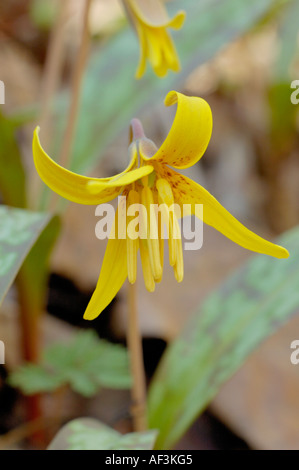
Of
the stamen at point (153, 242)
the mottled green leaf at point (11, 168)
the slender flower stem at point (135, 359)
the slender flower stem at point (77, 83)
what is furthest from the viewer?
the mottled green leaf at point (11, 168)

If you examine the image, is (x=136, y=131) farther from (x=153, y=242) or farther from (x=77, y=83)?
(x=77, y=83)

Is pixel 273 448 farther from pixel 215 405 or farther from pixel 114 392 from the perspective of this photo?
pixel 114 392

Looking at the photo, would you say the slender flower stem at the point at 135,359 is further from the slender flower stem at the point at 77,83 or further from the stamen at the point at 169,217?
the slender flower stem at the point at 77,83

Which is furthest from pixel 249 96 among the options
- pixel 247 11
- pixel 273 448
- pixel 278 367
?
pixel 273 448

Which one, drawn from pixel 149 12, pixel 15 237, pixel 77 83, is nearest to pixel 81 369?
pixel 15 237

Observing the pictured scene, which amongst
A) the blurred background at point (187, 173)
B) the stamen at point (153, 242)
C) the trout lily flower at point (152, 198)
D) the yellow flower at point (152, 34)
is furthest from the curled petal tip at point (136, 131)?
the blurred background at point (187, 173)

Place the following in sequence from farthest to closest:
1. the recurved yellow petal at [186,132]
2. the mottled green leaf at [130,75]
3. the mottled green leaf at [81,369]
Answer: the mottled green leaf at [130,75], the mottled green leaf at [81,369], the recurved yellow petal at [186,132]

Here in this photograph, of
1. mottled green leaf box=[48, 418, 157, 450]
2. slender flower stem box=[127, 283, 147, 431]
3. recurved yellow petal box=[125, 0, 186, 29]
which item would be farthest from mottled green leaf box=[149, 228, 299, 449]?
recurved yellow petal box=[125, 0, 186, 29]

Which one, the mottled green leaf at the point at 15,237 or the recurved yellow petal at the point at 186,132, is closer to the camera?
the recurved yellow petal at the point at 186,132

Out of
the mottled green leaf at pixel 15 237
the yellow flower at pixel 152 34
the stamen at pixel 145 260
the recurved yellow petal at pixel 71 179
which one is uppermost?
the recurved yellow petal at pixel 71 179
